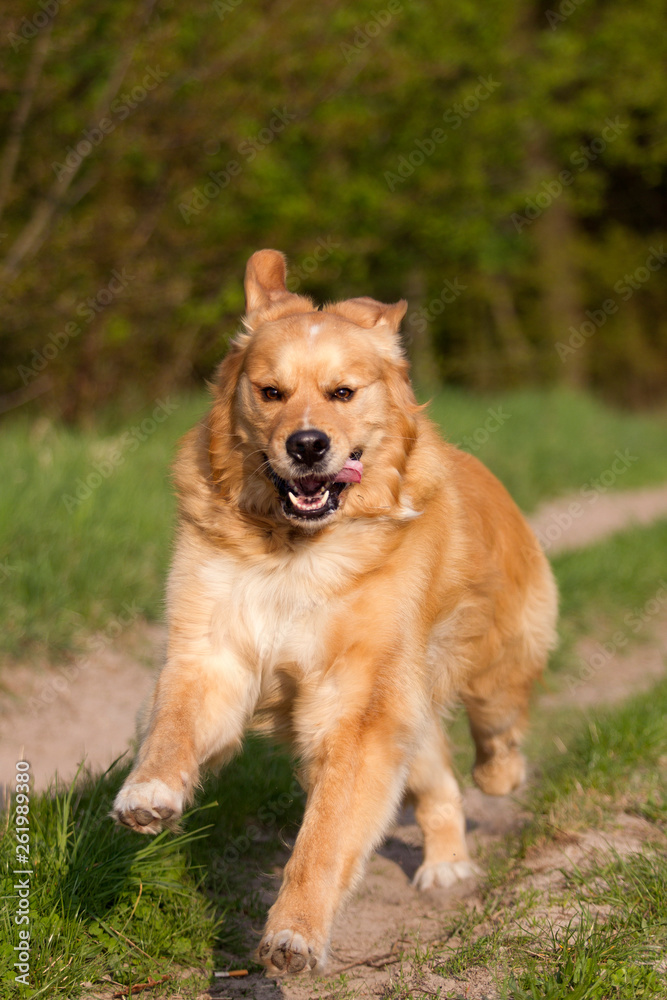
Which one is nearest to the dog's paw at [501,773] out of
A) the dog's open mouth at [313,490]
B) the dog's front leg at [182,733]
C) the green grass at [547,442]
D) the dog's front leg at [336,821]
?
the dog's front leg at [336,821]

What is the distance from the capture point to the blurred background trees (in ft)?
27.5

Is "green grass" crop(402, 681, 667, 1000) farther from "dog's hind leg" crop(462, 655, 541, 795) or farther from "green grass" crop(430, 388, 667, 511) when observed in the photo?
"green grass" crop(430, 388, 667, 511)

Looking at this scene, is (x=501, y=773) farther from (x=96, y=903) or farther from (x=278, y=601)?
(x=96, y=903)

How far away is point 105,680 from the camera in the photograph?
531 cm

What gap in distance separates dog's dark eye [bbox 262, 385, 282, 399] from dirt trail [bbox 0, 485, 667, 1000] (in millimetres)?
871

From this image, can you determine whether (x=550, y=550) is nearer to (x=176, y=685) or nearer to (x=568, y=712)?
(x=568, y=712)

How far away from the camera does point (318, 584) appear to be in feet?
9.84

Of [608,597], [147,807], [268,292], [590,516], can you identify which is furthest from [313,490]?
[590,516]

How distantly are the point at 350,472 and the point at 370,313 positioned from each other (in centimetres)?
69

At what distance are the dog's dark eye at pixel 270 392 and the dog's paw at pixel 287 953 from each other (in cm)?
156

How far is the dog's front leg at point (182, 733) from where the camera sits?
8.02 feet

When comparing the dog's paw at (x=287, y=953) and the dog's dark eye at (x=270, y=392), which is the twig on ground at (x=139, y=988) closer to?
the dog's paw at (x=287, y=953)

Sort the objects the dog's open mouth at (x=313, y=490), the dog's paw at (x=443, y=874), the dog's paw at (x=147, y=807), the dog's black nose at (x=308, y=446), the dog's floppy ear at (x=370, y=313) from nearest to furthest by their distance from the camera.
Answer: the dog's paw at (x=147, y=807) → the dog's black nose at (x=308, y=446) → the dog's open mouth at (x=313, y=490) → the dog's floppy ear at (x=370, y=313) → the dog's paw at (x=443, y=874)

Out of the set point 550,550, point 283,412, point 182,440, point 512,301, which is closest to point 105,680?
point 182,440
